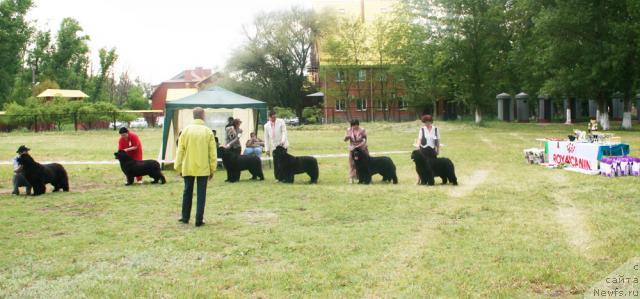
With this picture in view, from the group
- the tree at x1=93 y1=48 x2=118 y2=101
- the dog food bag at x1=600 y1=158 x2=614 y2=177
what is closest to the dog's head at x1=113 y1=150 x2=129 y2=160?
the dog food bag at x1=600 y1=158 x2=614 y2=177

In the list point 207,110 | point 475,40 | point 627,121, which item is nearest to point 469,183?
point 207,110

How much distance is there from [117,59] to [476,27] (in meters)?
54.3

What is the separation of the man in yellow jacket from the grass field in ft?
1.45

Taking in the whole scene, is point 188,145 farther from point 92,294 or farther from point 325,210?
point 92,294

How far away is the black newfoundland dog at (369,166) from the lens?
13.1m

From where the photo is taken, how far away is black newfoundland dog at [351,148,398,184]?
517 inches

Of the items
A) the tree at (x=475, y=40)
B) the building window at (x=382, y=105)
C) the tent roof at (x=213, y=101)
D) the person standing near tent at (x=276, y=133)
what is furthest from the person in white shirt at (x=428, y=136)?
the building window at (x=382, y=105)

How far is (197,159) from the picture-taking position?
28.2ft

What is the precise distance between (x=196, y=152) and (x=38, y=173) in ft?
17.9

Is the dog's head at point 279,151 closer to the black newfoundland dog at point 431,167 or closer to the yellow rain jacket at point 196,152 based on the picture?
the black newfoundland dog at point 431,167

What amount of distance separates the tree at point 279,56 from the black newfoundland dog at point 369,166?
147 feet

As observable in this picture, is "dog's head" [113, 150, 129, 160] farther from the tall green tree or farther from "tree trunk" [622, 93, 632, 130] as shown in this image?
the tall green tree

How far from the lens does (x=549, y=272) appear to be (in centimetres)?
573

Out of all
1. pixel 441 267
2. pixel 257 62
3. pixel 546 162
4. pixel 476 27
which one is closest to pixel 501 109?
pixel 476 27
